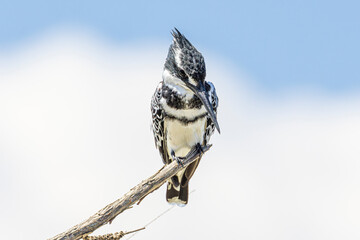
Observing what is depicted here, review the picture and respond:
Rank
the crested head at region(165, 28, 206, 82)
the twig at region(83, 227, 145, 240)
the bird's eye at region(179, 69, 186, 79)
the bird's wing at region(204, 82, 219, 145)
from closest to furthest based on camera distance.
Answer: the twig at region(83, 227, 145, 240) < the crested head at region(165, 28, 206, 82) < the bird's eye at region(179, 69, 186, 79) < the bird's wing at region(204, 82, 219, 145)

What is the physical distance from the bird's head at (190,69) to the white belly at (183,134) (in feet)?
2.34

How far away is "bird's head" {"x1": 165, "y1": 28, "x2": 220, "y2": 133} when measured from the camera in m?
6.66

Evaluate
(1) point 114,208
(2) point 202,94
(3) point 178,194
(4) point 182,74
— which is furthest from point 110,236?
(3) point 178,194

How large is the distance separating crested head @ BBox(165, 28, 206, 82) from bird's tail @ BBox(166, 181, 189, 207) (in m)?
1.73

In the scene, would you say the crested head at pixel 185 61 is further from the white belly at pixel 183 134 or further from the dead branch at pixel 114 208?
the dead branch at pixel 114 208

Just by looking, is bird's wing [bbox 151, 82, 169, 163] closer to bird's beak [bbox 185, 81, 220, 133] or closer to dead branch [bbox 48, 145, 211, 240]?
bird's beak [bbox 185, 81, 220, 133]

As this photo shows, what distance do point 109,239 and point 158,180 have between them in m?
0.95

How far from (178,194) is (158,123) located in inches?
40.1

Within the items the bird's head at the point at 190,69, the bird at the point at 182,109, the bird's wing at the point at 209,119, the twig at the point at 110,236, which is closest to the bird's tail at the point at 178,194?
the bird at the point at 182,109

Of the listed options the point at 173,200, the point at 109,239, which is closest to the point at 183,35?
the point at 173,200

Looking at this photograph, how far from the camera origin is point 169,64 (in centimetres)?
715

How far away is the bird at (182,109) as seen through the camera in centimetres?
673

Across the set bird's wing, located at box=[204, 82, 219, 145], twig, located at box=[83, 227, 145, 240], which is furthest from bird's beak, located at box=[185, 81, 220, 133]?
twig, located at box=[83, 227, 145, 240]

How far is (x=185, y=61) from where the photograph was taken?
6.72m
